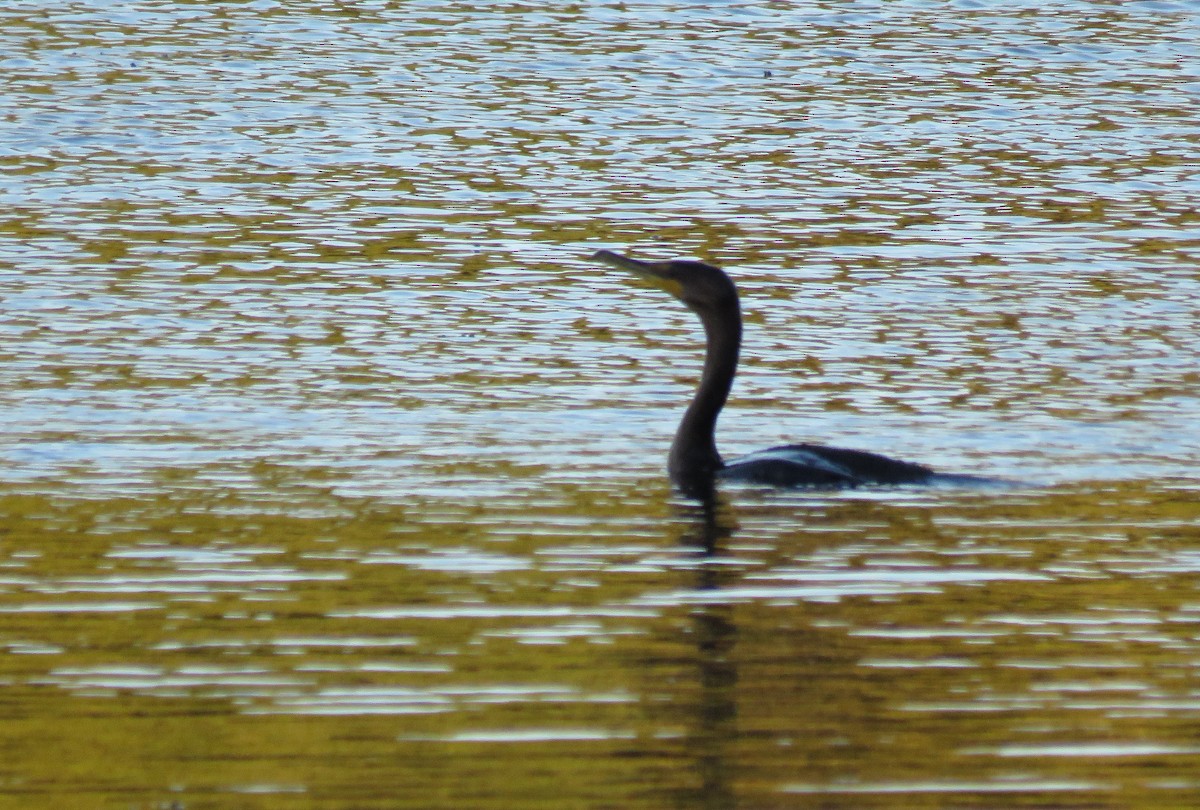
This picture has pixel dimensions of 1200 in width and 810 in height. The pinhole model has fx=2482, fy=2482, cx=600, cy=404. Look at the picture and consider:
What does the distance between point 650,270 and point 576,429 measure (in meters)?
0.94

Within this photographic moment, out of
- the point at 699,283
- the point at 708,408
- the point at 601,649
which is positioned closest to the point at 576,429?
the point at 708,408

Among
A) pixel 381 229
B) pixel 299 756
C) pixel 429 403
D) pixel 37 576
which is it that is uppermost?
pixel 299 756

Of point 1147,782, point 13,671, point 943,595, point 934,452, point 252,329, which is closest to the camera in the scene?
point 1147,782

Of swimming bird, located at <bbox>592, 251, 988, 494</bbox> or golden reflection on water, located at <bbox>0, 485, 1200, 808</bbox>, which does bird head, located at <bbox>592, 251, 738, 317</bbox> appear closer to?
swimming bird, located at <bbox>592, 251, 988, 494</bbox>

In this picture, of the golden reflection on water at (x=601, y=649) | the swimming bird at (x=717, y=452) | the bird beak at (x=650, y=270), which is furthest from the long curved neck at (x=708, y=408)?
the golden reflection on water at (x=601, y=649)

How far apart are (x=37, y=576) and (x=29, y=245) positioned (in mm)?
9464

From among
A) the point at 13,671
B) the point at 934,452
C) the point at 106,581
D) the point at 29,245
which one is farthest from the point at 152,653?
the point at 29,245

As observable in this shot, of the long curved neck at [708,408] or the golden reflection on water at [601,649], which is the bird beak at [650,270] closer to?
the long curved neck at [708,408]

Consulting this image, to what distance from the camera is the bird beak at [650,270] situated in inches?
467

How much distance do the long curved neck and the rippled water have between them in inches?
10.1

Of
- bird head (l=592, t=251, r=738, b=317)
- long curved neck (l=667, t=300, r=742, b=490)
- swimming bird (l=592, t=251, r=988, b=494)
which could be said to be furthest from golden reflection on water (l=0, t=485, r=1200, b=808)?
bird head (l=592, t=251, r=738, b=317)

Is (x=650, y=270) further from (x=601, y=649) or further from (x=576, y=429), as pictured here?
(x=601, y=649)

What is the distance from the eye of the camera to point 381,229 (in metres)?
19.3

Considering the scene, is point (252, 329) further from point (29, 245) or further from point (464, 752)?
point (464, 752)
